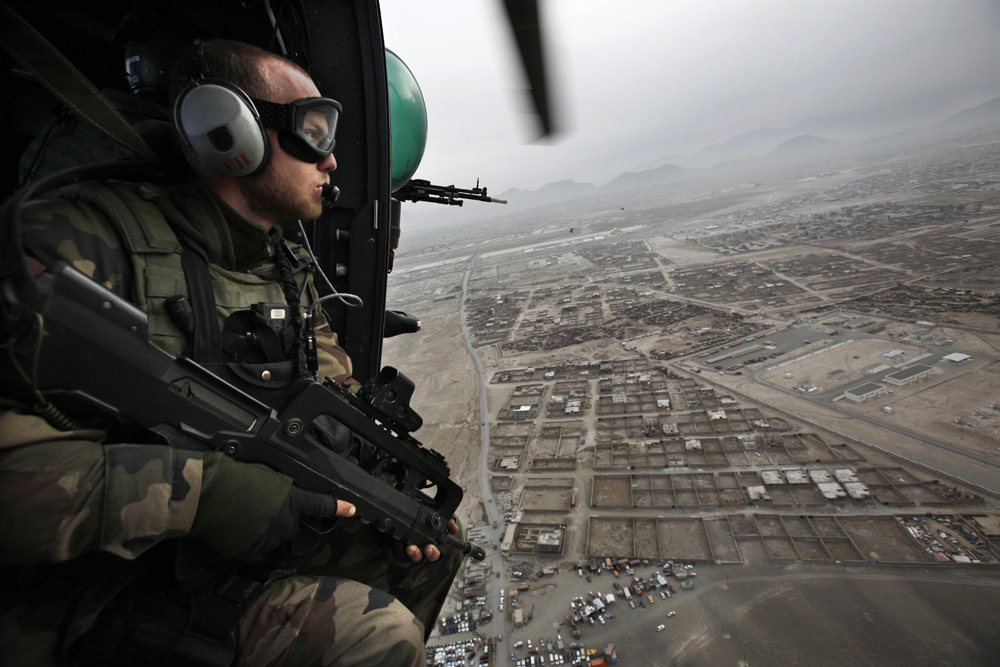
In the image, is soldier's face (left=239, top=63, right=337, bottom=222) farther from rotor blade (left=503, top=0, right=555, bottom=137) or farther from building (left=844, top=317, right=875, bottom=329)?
building (left=844, top=317, right=875, bottom=329)

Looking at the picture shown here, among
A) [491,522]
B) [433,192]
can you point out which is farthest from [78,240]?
[491,522]

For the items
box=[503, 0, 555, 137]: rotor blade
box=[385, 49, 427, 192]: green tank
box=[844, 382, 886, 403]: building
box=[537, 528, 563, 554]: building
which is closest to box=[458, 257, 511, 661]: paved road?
box=[537, 528, 563, 554]: building

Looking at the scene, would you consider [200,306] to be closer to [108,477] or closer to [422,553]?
[108,477]

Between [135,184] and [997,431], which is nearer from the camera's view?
[135,184]

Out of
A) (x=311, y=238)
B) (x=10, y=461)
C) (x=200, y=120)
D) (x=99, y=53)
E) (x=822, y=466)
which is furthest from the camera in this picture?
(x=822, y=466)

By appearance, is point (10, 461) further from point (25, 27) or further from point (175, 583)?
point (25, 27)

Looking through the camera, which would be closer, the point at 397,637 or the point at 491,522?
the point at 397,637

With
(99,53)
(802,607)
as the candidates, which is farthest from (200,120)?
(802,607)
